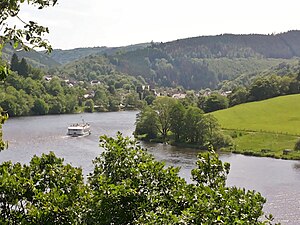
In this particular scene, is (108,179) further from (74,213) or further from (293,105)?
(293,105)

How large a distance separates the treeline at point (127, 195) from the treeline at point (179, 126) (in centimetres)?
5594

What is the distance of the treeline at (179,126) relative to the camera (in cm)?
7088

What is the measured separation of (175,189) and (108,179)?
1652 millimetres

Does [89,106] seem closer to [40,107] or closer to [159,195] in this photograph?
[40,107]

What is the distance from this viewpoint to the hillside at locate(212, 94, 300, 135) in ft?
260

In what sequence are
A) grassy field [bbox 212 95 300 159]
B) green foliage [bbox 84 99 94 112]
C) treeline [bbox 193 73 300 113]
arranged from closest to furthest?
grassy field [bbox 212 95 300 159], treeline [bbox 193 73 300 113], green foliage [bbox 84 99 94 112]

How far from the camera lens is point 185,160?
2235 inches

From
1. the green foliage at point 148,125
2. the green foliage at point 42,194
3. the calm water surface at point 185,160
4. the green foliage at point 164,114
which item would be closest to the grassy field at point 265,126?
the calm water surface at point 185,160

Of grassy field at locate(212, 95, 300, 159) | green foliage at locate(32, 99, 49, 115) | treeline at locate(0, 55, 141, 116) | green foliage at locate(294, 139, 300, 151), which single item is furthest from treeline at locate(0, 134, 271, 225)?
green foliage at locate(32, 99, 49, 115)

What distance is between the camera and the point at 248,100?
106000 millimetres

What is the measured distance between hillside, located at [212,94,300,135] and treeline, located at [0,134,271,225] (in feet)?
218

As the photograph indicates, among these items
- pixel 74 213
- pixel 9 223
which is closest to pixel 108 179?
pixel 74 213

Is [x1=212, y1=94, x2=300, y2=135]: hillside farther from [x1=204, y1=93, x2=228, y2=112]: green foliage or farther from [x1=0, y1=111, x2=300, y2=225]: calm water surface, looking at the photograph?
[x1=0, y1=111, x2=300, y2=225]: calm water surface

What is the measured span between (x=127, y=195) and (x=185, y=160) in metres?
46.8
